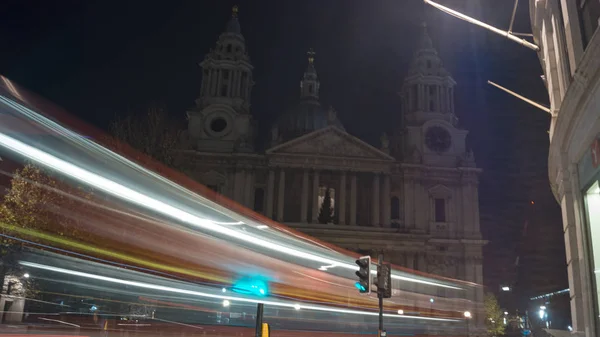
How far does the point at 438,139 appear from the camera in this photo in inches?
2136

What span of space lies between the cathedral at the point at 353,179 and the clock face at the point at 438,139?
0.11 metres

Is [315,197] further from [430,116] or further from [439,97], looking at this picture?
[439,97]

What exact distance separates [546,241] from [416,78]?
76.1ft

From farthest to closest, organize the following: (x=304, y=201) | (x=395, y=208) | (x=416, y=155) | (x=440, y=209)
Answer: (x=395, y=208) → (x=416, y=155) → (x=440, y=209) → (x=304, y=201)

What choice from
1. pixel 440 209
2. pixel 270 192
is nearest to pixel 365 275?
pixel 270 192

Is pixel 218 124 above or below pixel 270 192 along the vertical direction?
above

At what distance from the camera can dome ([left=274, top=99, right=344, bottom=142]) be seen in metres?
61.6

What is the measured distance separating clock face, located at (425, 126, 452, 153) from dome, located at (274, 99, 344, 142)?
11404 mm

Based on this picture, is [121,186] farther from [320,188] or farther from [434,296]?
[320,188]

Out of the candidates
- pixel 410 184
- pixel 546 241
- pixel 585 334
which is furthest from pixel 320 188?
pixel 585 334

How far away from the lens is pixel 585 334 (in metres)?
9.47

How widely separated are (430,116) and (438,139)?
2.98m

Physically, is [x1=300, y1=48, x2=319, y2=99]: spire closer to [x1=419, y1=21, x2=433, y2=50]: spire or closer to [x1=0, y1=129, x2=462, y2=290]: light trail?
[x1=419, y1=21, x2=433, y2=50]: spire

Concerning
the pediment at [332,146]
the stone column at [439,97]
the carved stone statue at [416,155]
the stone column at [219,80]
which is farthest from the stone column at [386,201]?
the stone column at [219,80]
